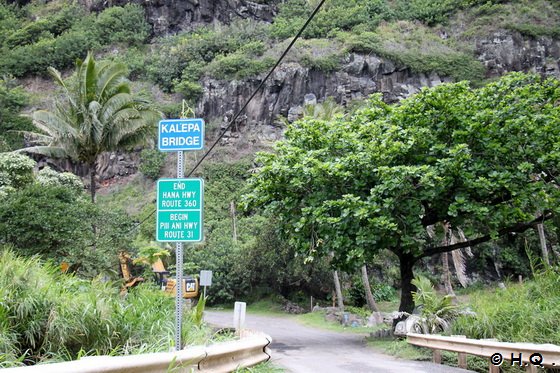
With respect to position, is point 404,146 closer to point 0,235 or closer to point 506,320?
point 506,320

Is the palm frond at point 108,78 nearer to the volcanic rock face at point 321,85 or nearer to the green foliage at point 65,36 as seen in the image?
the volcanic rock face at point 321,85

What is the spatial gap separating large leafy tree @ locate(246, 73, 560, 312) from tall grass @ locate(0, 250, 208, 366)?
25.6 feet

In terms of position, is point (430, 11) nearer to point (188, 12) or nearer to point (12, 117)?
point (188, 12)

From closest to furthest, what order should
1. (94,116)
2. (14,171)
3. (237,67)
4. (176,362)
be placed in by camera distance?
(176,362)
(94,116)
(14,171)
(237,67)

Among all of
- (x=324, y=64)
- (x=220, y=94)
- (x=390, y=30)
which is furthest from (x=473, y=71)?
(x=220, y=94)

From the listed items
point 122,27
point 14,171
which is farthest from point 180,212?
point 122,27

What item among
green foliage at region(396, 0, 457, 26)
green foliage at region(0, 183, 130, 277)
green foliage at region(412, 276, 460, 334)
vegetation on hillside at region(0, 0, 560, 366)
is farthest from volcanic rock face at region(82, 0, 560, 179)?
green foliage at region(412, 276, 460, 334)

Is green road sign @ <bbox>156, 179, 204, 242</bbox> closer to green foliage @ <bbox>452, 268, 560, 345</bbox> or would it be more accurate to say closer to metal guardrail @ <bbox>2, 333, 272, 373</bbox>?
metal guardrail @ <bbox>2, 333, 272, 373</bbox>

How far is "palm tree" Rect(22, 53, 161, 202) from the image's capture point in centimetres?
2308

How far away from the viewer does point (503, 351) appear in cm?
723

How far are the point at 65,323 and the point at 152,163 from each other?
149ft

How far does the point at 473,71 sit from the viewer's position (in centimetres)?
5459

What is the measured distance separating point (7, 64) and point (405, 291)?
60.8m

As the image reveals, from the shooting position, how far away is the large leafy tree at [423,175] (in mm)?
13328
